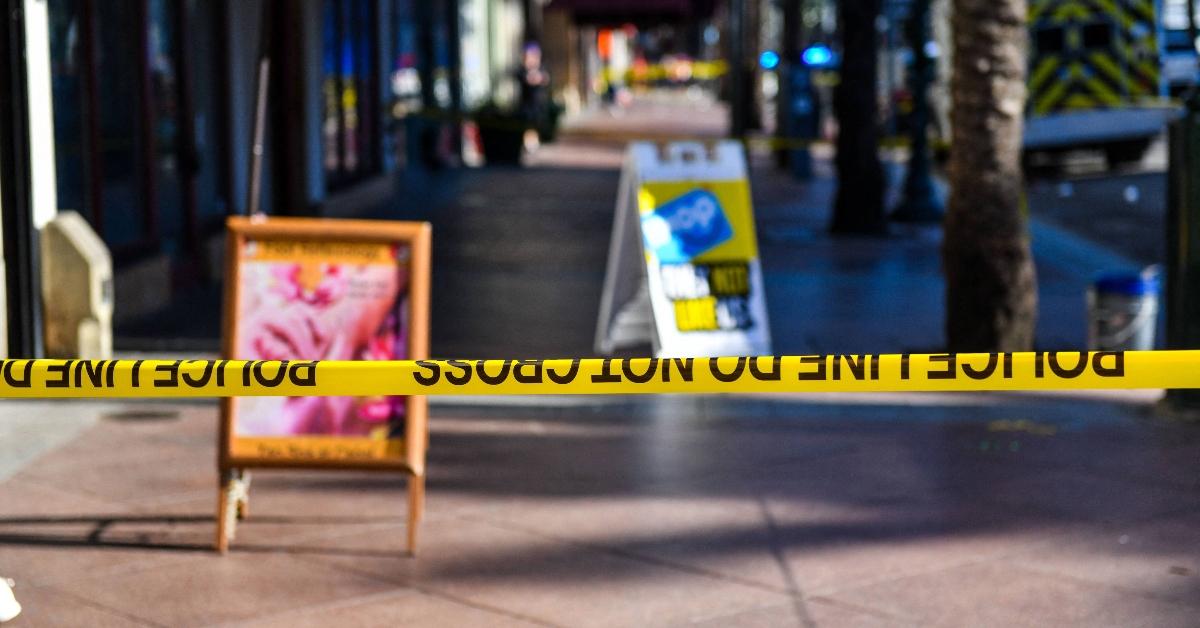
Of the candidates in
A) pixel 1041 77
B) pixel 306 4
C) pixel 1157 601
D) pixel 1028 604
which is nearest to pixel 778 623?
pixel 1028 604

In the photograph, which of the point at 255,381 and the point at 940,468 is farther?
the point at 940,468

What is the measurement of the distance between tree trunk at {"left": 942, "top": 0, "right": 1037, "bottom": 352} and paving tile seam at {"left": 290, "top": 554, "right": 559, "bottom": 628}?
5.10m

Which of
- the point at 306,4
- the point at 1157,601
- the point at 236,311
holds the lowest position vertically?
the point at 1157,601

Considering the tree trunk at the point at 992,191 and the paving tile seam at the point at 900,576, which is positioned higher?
the tree trunk at the point at 992,191

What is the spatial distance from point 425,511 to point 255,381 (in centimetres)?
242

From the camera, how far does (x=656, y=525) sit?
23.2 feet

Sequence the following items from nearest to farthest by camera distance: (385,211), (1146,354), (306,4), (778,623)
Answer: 1. (1146,354)
2. (778,623)
3. (306,4)
4. (385,211)

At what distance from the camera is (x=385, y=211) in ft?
72.9

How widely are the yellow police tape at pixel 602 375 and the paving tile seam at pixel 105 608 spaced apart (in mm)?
1102

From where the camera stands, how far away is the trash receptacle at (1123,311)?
1052 cm

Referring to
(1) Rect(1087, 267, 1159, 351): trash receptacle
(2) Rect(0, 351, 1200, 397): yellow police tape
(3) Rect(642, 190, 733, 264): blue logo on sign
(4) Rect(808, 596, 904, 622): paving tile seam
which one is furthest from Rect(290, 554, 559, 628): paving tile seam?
(1) Rect(1087, 267, 1159, 351): trash receptacle

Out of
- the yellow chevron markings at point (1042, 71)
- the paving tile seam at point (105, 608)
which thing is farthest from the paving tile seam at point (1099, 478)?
the yellow chevron markings at point (1042, 71)

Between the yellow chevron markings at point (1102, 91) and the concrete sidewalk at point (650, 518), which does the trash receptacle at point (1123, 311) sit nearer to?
the concrete sidewalk at point (650, 518)

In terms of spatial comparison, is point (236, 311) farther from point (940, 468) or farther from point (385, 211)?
point (385, 211)
